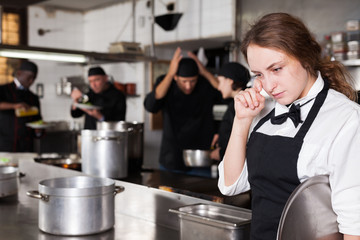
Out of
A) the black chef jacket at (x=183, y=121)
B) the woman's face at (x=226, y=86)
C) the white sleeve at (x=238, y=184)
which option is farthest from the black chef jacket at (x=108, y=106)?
the white sleeve at (x=238, y=184)

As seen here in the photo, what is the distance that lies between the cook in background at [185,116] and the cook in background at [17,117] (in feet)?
5.79

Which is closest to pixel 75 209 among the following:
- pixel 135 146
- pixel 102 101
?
pixel 135 146

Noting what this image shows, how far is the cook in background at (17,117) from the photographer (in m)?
5.23

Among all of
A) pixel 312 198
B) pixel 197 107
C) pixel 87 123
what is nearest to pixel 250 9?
pixel 197 107

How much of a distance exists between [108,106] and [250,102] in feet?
12.0

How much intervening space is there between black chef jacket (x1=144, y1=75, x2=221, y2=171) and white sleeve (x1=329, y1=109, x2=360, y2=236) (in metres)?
3.04

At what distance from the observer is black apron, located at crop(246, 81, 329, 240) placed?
49.8 inches

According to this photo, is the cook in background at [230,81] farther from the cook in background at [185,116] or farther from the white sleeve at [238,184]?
the white sleeve at [238,184]

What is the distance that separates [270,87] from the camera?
4.17ft

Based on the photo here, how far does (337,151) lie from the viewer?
1.18m

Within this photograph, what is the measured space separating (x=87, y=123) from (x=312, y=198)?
401 centimetres

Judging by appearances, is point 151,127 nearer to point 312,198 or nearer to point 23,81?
point 23,81

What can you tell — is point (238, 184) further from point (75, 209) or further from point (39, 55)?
point (39, 55)

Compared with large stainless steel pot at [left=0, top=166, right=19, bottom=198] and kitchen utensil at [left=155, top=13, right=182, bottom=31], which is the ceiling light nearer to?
large stainless steel pot at [left=0, top=166, right=19, bottom=198]
